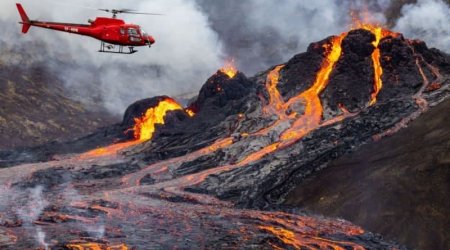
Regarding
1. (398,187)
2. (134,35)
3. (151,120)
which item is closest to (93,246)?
(134,35)

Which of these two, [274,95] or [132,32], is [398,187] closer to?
[132,32]

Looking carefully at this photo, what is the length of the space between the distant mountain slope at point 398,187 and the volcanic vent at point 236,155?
2.06m

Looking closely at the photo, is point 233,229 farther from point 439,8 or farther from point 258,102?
point 439,8

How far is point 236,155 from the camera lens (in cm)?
7181

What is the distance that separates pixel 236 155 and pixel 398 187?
1100 inches

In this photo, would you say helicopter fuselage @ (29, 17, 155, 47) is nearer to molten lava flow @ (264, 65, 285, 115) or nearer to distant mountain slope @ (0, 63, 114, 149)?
molten lava flow @ (264, 65, 285, 115)

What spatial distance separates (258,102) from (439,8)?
3466 inches

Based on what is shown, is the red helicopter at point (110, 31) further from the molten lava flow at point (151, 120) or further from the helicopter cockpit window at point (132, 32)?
the molten lava flow at point (151, 120)

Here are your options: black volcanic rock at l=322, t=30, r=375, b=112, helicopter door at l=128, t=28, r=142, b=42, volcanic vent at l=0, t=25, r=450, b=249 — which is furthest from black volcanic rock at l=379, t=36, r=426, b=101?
helicopter door at l=128, t=28, r=142, b=42

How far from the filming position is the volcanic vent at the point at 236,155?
44625 millimetres

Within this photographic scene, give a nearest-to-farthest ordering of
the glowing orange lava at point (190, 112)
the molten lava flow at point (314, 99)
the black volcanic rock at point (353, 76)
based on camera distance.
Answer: the molten lava flow at point (314, 99) → the black volcanic rock at point (353, 76) → the glowing orange lava at point (190, 112)

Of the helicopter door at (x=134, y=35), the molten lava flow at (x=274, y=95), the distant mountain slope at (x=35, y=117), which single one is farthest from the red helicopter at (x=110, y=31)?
the distant mountain slope at (x=35, y=117)

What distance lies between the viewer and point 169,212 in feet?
177

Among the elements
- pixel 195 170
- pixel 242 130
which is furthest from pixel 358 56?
pixel 195 170
